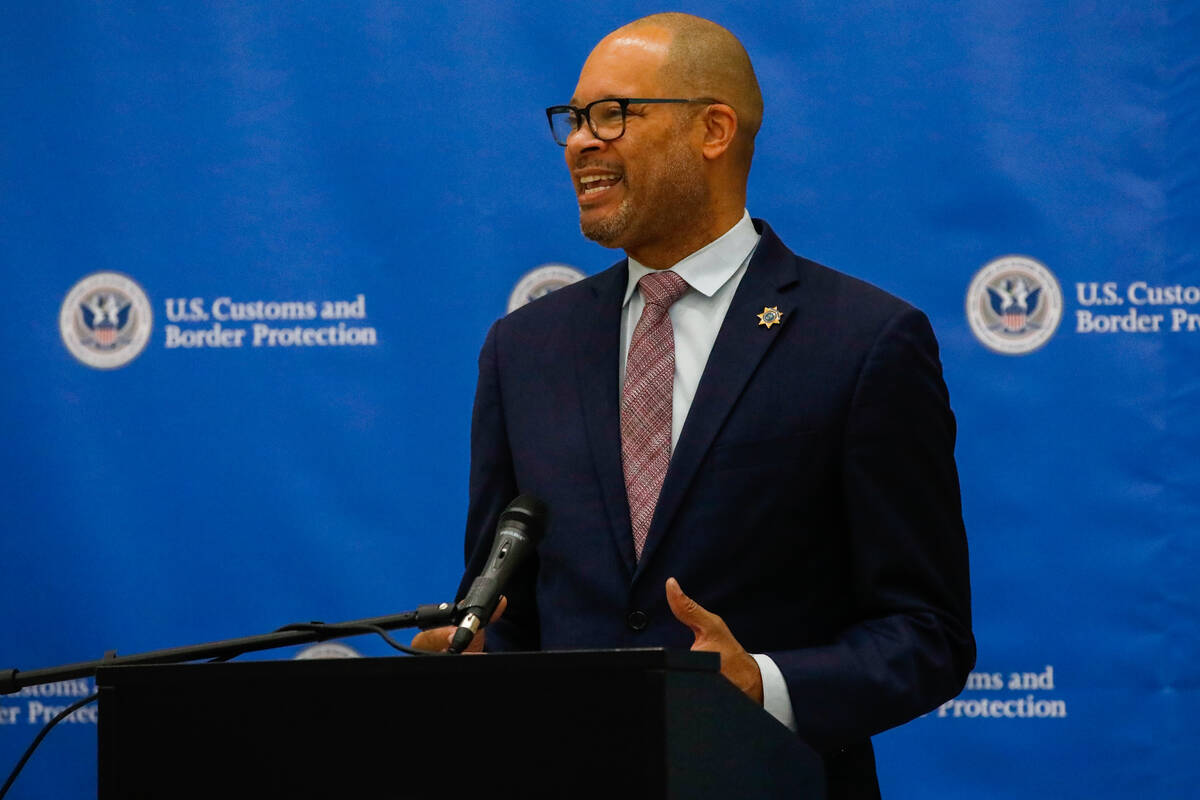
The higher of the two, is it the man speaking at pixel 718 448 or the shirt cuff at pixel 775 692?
the man speaking at pixel 718 448

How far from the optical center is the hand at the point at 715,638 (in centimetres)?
164

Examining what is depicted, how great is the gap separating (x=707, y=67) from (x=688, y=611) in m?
1.04

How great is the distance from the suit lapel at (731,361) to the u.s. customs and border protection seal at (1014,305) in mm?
976

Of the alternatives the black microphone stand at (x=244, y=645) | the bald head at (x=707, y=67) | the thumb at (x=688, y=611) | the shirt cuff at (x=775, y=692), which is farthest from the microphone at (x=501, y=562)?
the bald head at (x=707, y=67)

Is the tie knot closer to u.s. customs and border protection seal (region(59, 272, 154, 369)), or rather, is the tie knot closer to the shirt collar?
the shirt collar

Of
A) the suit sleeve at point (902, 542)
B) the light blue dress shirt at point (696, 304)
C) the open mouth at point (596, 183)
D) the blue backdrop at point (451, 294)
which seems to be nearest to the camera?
the suit sleeve at point (902, 542)

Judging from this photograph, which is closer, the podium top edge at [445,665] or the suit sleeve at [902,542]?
the podium top edge at [445,665]

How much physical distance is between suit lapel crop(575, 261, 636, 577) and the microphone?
457 millimetres

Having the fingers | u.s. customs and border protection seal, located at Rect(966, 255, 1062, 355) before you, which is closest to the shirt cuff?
the fingers

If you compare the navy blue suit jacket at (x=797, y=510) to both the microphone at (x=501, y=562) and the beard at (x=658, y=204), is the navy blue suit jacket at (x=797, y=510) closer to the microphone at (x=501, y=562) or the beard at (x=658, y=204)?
the beard at (x=658, y=204)

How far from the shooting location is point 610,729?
1307 mm

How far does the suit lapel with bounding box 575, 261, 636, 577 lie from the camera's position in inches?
81.9

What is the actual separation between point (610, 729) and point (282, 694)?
331 mm

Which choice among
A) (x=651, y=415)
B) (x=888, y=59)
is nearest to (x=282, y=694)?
(x=651, y=415)
